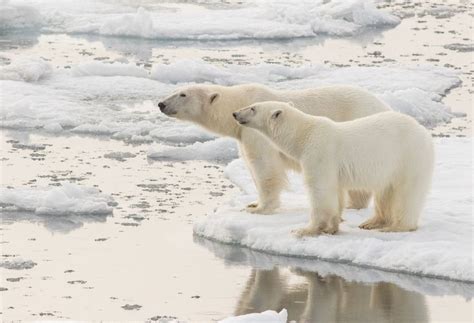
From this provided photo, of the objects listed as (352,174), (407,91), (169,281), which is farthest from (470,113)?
(169,281)

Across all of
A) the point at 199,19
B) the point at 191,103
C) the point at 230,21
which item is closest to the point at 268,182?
the point at 191,103

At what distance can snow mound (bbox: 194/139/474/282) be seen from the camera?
8359 mm

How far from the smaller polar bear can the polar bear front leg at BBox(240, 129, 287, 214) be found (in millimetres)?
570

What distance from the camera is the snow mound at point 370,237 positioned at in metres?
8.36

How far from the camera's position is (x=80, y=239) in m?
9.04

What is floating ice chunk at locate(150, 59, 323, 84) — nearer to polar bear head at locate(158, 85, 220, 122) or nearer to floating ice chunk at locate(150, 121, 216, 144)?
floating ice chunk at locate(150, 121, 216, 144)

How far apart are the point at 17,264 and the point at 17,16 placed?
10.7m

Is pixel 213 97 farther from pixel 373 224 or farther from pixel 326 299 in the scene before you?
pixel 326 299

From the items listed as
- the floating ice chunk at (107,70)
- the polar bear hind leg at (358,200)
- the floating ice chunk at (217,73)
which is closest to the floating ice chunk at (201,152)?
the polar bear hind leg at (358,200)

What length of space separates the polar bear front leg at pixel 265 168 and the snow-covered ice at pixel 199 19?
29.1 feet

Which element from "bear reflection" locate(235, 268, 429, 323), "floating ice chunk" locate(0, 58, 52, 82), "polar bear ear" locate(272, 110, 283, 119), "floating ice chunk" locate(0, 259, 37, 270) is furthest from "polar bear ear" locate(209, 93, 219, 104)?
"floating ice chunk" locate(0, 58, 52, 82)

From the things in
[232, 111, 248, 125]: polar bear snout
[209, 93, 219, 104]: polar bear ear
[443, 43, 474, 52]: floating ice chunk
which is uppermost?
[232, 111, 248, 125]: polar bear snout

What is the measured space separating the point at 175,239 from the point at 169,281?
3.27 ft

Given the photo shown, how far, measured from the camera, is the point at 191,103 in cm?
966
